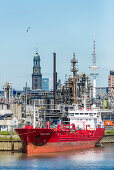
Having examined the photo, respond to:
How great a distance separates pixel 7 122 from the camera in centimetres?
10106

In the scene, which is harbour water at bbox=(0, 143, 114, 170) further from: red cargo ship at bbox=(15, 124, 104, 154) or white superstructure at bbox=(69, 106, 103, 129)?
white superstructure at bbox=(69, 106, 103, 129)

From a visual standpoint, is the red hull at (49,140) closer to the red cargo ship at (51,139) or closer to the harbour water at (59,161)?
the red cargo ship at (51,139)

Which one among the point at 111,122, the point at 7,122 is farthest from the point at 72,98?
the point at 7,122

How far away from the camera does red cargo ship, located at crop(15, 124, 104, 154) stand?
7569cm

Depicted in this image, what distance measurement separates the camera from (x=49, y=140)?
77938 mm

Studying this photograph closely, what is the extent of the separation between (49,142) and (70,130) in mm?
11868

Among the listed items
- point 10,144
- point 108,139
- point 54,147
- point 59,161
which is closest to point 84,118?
point 108,139

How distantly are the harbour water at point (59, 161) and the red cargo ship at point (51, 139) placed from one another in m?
2.13

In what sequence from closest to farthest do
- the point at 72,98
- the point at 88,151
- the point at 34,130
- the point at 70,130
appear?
the point at 34,130 → the point at 88,151 → the point at 70,130 → the point at 72,98

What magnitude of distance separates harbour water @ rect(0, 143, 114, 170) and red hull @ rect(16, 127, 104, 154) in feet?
6.89

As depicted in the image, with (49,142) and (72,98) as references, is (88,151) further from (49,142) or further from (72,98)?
(72,98)

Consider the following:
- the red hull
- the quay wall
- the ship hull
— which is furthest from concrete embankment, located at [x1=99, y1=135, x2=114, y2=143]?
the quay wall

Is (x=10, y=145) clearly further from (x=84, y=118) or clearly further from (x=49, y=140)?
(x=84, y=118)

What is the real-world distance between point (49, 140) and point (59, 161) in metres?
10.7
